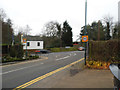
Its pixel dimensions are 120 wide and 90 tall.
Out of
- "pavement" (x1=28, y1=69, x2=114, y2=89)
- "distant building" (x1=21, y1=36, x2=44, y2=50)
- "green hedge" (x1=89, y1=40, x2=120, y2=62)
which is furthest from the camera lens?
"distant building" (x1=21, y1=36, x2=44, y2=50)

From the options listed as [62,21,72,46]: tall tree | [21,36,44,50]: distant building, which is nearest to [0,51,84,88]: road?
[21,36,44,50]: distant building

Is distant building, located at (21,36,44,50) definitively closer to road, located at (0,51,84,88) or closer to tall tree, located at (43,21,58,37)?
tall tree, located at (43,21,58,37)

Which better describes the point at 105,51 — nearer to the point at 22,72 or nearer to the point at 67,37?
the point at 22,72

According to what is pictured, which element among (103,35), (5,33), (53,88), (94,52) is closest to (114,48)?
(94,52)

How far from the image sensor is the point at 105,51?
35.0 ft

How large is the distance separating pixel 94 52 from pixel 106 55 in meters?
1.17

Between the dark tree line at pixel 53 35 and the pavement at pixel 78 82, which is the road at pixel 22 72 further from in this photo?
the dark tree line at pixel 53 35

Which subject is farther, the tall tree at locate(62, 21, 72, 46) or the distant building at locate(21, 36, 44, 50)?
the tall tree at locate(62, 21, 72, 46)

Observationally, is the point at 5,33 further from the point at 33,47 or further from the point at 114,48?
the point at 114,48

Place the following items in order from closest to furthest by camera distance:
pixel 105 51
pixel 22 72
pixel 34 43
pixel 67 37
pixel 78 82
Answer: pixel 78 82, pixel 22 72, pixel 105 51, pixel 34 43, pixel 67 37

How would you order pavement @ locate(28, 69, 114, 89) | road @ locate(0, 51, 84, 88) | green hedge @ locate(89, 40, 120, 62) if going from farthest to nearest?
green hedge @ locate(89, 40, 120, 62), road @ locate(0, 51, 84, 88), pavement @ locate(28, 69, 114, 89)

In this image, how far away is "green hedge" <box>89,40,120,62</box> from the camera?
1011cm

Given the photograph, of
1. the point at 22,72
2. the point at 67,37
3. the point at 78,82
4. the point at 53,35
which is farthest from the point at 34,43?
the point at 78,82

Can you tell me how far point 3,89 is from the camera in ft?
18.1
